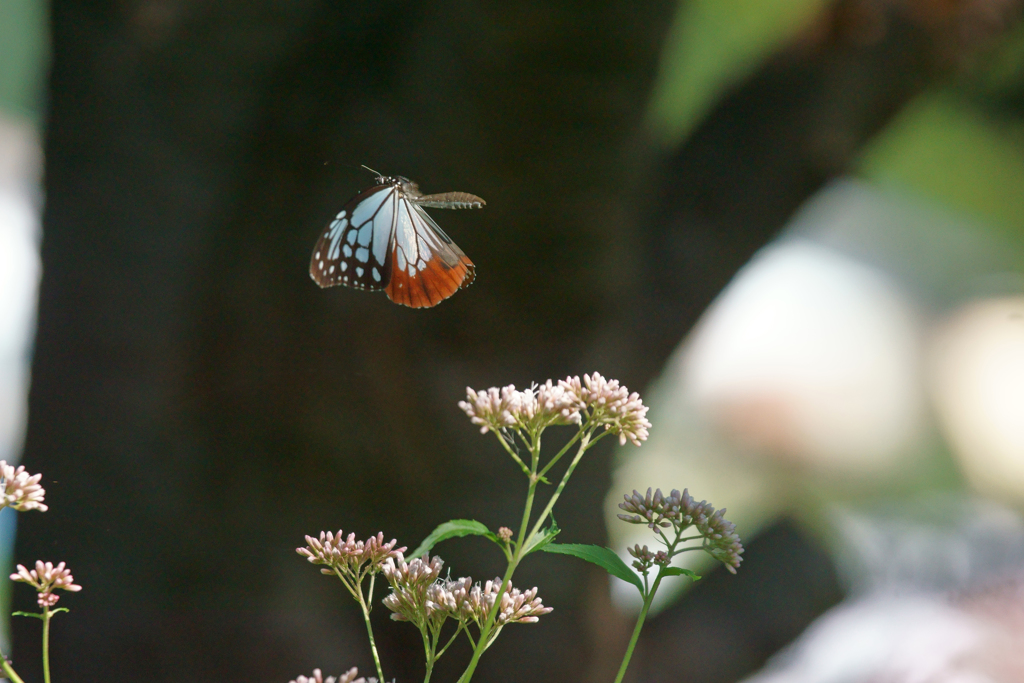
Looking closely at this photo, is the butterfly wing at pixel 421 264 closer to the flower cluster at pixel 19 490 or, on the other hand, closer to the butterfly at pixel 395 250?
the butterfly at pixel 395 250

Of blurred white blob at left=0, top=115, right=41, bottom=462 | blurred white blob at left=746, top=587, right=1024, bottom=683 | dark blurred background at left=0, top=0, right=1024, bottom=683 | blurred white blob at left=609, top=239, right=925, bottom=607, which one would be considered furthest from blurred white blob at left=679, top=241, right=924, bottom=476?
blurred white blob at left=0, top=115, right=41, bottom=462

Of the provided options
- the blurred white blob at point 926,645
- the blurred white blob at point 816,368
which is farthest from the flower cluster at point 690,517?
the blurred white blob at point 816,368

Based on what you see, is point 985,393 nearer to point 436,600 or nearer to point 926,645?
point 926,645

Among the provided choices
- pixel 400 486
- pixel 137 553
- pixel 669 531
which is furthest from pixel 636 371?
pixel 669 531

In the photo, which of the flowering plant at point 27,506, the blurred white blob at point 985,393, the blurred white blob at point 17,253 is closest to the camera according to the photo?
the flowering plant at point 27,506

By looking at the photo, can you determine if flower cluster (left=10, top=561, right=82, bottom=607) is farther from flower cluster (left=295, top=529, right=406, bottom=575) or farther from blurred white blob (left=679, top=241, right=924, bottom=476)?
blurred white blob (left=679, top=241, right=924, bottom=476)

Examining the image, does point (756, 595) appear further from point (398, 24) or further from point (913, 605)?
point (398, 24)
